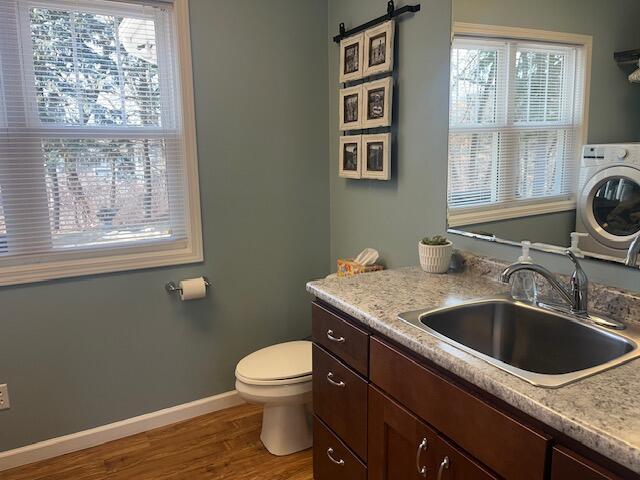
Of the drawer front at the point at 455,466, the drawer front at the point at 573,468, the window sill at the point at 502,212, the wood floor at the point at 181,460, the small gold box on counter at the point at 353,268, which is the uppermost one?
the window sill at the point at 502,212

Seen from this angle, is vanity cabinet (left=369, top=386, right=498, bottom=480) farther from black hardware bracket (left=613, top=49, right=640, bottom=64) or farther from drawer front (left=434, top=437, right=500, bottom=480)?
black hardware bracket (left=613, top=49, right=640, bottom=64)

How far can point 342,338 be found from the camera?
5.34 feet

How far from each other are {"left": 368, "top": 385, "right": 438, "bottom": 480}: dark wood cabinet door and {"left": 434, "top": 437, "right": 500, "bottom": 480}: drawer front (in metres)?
0.02

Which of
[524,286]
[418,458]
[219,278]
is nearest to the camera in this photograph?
[418,458]

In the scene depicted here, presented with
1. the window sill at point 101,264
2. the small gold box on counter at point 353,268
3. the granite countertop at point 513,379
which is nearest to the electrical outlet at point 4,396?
the window sill at point 101,264

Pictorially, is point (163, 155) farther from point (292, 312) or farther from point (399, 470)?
point (399, 470)

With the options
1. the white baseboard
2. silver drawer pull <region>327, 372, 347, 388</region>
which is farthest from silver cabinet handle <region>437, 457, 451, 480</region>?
the white baseboard

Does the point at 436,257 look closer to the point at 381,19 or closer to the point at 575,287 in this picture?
the point at 575,287

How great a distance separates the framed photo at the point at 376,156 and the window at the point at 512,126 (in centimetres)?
36

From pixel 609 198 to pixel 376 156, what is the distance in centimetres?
110

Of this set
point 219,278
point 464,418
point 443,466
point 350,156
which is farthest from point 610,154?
point 219,278

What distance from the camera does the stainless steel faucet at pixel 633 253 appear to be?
1375 mm

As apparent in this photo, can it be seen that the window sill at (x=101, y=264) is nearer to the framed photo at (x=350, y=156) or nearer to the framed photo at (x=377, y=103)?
the framed photo at (x=350, y=156)

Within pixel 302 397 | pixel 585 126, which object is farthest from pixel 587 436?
pixel 302 397
